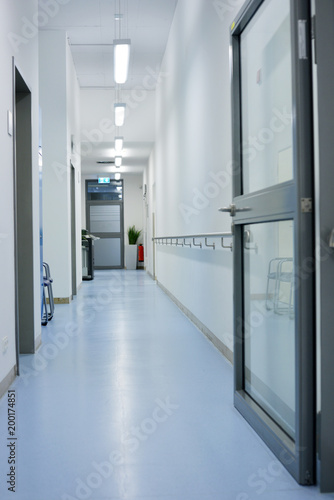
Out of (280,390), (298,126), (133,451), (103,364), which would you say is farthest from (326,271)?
(103,364)

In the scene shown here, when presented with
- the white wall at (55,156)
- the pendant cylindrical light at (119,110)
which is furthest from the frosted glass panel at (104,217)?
the white wall at (55,156)

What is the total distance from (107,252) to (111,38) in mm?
10630

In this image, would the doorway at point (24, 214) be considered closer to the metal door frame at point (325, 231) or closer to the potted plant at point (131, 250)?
the metal door frame at point (325, 231)

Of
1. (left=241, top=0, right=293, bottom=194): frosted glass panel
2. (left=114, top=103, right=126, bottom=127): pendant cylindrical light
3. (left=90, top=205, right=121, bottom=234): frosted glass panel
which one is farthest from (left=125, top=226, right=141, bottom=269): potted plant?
(left=241, top=0, right=293, bottom=194): frosted glass panel

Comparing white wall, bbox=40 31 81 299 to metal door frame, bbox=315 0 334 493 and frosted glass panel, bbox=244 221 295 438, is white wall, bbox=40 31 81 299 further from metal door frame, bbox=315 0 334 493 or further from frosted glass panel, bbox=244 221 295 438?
metal door frame, bbox=315 0 334 493

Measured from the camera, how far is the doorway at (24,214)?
13.7 feet

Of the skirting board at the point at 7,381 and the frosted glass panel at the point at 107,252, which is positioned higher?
the frosted glass panel at the point at 107,252

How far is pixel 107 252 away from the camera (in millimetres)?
17922

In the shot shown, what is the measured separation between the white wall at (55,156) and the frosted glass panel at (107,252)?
10.3 m

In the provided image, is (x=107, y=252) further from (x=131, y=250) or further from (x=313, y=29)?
(x=313, y=29)

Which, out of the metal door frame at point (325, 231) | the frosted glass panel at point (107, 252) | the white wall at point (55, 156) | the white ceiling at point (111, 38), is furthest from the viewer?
the frosted glass panel at point (107, 252)

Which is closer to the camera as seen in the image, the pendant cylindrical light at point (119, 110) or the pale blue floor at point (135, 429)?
the pale blue floor at point (135, 429)

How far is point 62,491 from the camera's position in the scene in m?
1.90

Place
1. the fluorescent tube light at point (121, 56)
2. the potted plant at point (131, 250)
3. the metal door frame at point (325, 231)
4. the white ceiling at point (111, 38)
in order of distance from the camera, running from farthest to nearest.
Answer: the potted plant at point (131, 250) → the white ceiling at point (111, 38) → the fluorescent tube light at point (121, 56) → the metal door frame at point (325, 231)
